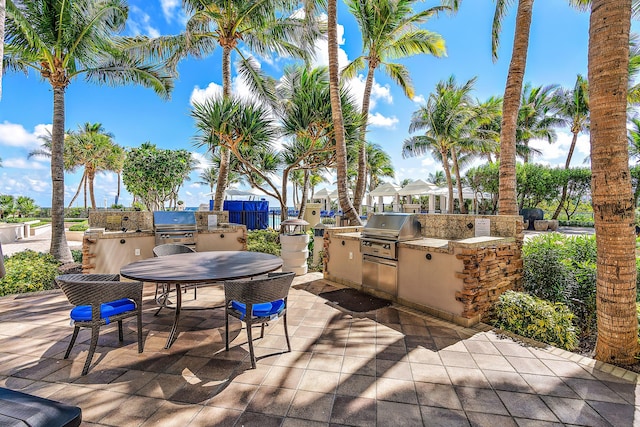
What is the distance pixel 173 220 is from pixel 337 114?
4.15 m

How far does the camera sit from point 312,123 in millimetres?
7137

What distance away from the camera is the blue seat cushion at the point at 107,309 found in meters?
2.60

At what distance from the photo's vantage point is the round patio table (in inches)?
108

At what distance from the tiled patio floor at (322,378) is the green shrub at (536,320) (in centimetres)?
35

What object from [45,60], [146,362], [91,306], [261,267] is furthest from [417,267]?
[45,60]

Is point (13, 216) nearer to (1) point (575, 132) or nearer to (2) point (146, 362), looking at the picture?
(2) point (146, 362)

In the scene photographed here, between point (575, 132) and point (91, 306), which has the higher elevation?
point (575, 132)

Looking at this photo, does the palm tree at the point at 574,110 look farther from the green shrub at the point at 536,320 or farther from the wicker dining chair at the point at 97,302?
the wicker dining chair at the point at 97,302

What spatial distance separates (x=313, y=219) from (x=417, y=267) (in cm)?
1040

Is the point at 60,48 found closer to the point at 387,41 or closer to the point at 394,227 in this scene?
the point at 394,227

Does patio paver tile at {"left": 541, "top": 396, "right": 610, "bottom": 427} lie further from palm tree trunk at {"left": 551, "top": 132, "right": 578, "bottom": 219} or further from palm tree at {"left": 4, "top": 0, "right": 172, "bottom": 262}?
palm tree trunk at {"left": 551, "top": 132, "right": 578, "bottom": 219}

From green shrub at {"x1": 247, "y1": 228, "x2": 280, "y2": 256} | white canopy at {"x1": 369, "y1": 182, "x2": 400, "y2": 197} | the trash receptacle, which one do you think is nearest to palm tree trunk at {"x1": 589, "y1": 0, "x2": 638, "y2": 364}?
the trash receptacle

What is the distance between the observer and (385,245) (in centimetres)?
443

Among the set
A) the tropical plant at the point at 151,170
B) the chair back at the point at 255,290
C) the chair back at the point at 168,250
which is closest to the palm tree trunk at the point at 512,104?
the chair back at the point at 255,290
